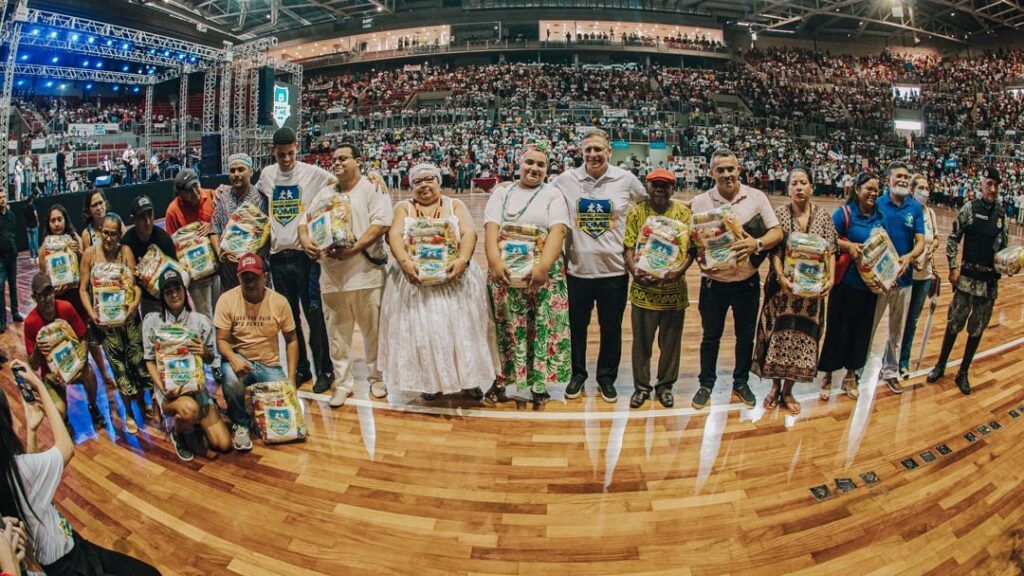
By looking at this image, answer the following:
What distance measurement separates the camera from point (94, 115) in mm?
24781

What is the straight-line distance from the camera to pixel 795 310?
141 inches

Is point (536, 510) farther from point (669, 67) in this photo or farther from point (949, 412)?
point (669, 67)

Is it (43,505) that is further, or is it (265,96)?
(265,96)

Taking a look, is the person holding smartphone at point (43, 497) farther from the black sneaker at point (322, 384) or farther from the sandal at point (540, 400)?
the sandal at point (540, 400)

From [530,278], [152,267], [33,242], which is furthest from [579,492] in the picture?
[33,242]

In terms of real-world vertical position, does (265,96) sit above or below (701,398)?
above

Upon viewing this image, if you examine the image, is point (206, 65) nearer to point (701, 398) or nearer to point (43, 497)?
point (701, 398)

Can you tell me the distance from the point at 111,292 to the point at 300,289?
3.48 feet

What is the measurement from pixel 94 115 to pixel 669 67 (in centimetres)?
2841

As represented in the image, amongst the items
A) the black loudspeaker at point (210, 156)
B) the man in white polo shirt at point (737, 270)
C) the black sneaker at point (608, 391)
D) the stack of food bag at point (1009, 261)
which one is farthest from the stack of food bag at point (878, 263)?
the black loudspeaker at point (210, 156)

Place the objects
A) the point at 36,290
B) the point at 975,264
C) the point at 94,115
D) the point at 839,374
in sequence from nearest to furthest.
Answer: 1. the point at 36,290
2. the point at 975,264
3. the point at 839,374
4. the point at 94,115

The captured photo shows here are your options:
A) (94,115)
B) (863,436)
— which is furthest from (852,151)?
(94,115)

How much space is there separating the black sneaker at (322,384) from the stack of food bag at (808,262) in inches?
121

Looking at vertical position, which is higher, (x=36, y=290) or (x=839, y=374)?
A: (x=36, y=290)
